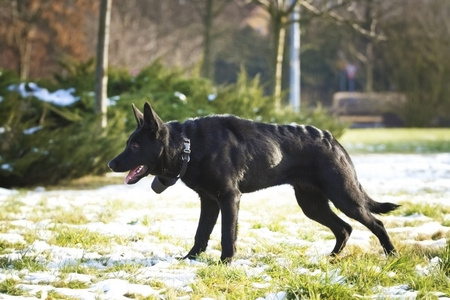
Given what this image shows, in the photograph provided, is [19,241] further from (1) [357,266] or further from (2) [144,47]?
(2) [144,47]

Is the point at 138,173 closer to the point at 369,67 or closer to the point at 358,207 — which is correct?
the point at 358,207

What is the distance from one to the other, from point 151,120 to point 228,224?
89 centimetres

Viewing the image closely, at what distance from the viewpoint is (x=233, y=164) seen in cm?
565

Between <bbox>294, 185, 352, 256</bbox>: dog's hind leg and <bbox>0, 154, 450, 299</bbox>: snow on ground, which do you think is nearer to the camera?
<bbox>0, 154, 450, 299</bbox>: snow on ground

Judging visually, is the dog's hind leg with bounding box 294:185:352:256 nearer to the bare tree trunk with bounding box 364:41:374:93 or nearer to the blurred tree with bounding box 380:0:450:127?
the blurred tree with bounding box 380:0:450:127

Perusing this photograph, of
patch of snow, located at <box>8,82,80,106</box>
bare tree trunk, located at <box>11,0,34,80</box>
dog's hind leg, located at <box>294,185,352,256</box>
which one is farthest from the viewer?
bare tree trunk, located at <box>11,0,34,80</box>

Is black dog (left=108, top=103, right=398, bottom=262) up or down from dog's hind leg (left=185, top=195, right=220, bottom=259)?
up

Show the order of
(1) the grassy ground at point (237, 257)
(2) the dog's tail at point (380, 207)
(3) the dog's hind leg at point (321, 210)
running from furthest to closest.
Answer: (3) the dog's hind leg at point (321, 210)
(2) the dog's tail at point (380, 207)
(1) the grassy ground at point (237, 257)

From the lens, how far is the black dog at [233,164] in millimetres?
5539

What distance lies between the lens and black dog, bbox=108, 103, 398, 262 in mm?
5539

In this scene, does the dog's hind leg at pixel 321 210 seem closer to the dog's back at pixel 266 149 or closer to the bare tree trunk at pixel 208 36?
the dog's back at pixel 266 149

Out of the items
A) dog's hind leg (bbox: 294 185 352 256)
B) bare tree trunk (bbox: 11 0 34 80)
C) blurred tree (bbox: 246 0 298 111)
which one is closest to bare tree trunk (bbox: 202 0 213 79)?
bare tree trunk (bbox: 11 0 34 80)

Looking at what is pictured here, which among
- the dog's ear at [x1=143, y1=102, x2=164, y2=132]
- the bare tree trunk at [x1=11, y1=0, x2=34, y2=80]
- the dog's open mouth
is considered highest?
the bare tree trunk at [x1=11, y1=0, x2=34, y2=80]

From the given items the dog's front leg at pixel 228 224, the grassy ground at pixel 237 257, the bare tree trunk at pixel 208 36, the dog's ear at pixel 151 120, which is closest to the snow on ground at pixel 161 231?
the grassy ground at pixel 237 257
